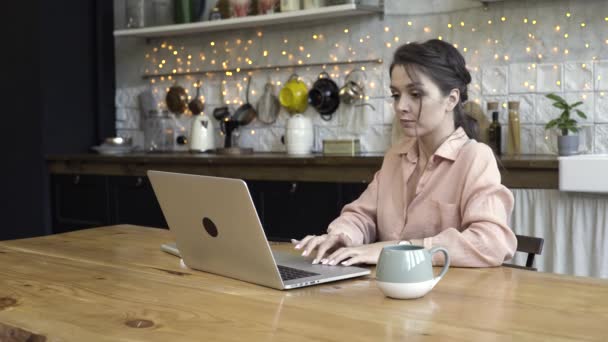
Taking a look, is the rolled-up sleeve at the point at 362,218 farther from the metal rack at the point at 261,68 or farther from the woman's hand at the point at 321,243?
the metal rack at the point at 261,68

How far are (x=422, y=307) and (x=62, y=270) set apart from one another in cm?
87

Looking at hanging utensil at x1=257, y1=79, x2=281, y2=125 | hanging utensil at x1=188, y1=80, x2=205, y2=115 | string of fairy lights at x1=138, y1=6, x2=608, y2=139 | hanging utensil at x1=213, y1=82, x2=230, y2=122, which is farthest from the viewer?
hanging utensil at x1=188, y1=80, x2=205, y2=115

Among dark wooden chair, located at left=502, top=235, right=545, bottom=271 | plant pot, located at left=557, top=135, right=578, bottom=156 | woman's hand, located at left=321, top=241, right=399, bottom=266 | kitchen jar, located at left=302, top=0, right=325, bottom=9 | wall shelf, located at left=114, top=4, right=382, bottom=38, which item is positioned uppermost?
kitchen jar, located at left=302, top=0, right=325, bottom=9

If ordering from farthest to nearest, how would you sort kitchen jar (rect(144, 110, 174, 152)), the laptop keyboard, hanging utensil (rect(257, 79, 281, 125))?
kitchen jar (rect(144, 110, 174, 152)) → hanging utensil (rect(257, 79, 281, 125)) → the laptop keyboard

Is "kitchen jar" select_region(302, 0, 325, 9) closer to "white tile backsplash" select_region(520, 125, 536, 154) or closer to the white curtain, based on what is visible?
"white tile backsplash" select_region(520, 125, 536, 154)

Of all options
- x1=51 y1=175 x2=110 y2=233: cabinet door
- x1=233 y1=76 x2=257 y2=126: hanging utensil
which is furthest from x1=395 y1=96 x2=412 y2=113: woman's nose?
x1=51 y1=175 x2=110 y2=233: cabinet door

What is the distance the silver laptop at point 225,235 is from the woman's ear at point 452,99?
2.22ft

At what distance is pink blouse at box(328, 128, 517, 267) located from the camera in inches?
71.8

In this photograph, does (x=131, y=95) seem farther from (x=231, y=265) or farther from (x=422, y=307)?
(x=422, y=307)

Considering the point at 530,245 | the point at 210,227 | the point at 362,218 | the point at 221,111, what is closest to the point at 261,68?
the point at 221,111

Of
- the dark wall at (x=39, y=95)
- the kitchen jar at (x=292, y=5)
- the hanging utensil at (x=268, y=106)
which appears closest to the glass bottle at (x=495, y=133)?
the kitchen jar at (x=292, y=5)

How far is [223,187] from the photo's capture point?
1.51 meters

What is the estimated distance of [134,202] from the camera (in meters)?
4.49

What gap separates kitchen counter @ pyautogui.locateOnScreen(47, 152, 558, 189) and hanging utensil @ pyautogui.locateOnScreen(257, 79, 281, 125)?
550mm
